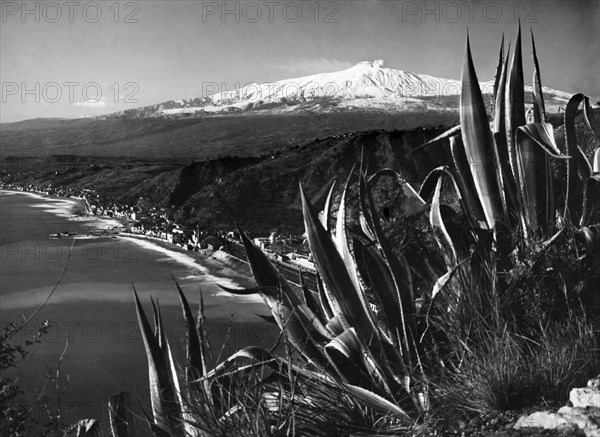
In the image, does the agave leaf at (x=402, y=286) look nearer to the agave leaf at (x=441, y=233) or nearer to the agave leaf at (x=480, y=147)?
the agave leaf at (x=441, y=233)

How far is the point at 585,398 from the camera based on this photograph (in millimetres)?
1154

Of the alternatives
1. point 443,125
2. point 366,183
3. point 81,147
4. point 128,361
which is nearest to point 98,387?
point 128,361

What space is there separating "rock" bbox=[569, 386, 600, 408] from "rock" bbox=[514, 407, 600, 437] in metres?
0.03

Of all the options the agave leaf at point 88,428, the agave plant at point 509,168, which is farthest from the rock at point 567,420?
the agave leaf at point 88,428

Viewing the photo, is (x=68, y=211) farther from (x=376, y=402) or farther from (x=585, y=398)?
(x=585, y=398)

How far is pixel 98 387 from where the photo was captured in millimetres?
2096

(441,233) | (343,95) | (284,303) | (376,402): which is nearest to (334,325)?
(284,303)

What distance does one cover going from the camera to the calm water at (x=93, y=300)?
2.16 meters

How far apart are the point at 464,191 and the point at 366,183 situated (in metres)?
0.59

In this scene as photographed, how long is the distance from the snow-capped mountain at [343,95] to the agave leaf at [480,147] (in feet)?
3.19

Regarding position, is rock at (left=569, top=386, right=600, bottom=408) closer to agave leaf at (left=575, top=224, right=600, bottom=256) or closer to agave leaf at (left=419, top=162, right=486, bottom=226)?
agave leaf at (left=575, top=224, right=600, bottom=256)

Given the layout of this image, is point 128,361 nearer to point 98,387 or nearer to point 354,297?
point 98,387

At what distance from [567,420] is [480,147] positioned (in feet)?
3.47

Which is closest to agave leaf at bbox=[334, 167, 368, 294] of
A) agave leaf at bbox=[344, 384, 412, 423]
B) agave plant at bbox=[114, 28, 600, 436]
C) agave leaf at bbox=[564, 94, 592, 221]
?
agave plant at bbox=[114, 28, 600, 436]
